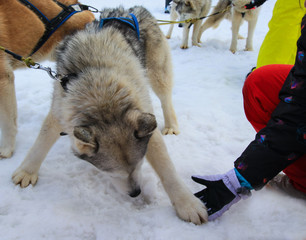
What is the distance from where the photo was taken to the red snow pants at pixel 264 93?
189cm

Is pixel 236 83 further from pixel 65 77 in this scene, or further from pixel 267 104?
pixel 65 77

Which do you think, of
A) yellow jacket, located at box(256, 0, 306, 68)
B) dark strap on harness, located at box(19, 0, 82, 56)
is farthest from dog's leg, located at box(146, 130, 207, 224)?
yellow jacket, located at box(256, 0, 306, 68)

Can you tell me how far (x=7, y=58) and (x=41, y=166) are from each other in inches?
46.1

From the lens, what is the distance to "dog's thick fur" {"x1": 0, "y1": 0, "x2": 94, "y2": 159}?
7.77 ft

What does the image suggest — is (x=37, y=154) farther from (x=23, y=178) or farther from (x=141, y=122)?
(x=141, y=122)

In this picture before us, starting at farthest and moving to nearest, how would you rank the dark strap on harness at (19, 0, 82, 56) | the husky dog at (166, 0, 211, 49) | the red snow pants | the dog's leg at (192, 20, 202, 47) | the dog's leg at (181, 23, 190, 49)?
the dog's leg at (192, 20, 202, 47) → the husky dog at (166, 0, 211, 49) → the dog's leg at (181, 23, 190, 49) → the dark strap on harness at (19, 0, 82, 56) → the red snow pants

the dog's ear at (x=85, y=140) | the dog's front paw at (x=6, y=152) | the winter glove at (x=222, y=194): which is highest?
the dog's ear at (x=85, y=140)

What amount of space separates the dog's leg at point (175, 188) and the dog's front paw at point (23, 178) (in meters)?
1.02

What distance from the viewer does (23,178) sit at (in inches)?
77.2

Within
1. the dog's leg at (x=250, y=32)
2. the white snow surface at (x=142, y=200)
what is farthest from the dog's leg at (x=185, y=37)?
the white snow surface at (x=142, y=200)

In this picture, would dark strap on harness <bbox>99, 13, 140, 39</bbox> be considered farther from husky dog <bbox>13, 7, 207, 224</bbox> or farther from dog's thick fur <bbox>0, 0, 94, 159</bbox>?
dog's thick fur <bbox>0, 0, 94, 159</bbox>

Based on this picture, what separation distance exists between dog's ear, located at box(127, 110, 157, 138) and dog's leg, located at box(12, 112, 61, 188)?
2.69 feet

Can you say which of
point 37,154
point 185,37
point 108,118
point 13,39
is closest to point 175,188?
point 108,118

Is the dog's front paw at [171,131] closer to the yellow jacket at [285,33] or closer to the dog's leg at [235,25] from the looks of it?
the yellow jacket at [285,33]
